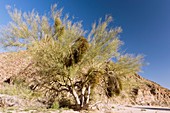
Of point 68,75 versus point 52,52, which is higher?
point 52,52

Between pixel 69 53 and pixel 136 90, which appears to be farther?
pixel 136 90

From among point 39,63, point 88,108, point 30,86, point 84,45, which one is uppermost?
point 84,45

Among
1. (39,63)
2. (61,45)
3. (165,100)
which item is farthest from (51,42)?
(165,100)

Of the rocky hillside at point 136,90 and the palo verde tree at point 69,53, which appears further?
the rocky hillside at point 136,90

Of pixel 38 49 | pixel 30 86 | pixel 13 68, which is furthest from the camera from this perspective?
pixel 13 68

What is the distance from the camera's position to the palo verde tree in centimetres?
1160

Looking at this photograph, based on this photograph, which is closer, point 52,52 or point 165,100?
point 52,52

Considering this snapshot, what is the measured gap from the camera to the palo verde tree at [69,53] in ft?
38.1

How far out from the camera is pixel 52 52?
1163 centimetres

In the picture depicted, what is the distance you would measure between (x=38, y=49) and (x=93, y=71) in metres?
3.53

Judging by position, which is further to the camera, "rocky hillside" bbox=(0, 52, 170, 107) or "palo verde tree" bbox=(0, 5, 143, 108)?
"rocky hillside" bbox=(0, 52, 170, 107)

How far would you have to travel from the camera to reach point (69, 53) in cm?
1194

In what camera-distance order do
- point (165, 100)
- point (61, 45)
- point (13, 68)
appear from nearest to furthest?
1. point (61, 45)
2. point (13, 68)
3. point (165, 100)

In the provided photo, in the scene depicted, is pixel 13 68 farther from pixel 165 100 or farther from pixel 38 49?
pixel 165 100
